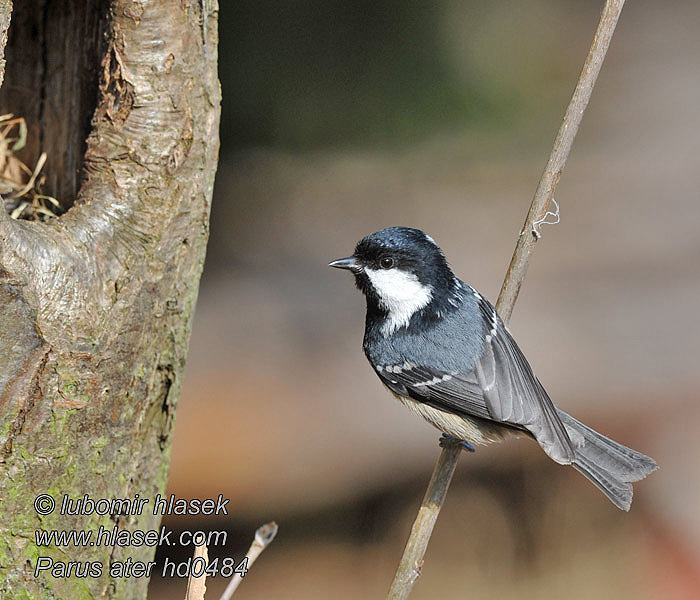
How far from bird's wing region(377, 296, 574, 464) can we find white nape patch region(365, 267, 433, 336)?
0.43 ft

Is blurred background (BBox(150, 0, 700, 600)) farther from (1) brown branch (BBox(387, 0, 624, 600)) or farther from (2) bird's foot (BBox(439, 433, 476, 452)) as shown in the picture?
(1) brown branch (BBox(387, 0, 624, 600))

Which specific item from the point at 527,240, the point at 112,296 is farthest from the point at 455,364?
the point at 112,296

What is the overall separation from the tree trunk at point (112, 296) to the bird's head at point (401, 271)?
1.36 feet

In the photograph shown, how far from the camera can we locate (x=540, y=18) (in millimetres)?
4234

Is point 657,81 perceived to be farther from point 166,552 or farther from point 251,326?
point 166,552

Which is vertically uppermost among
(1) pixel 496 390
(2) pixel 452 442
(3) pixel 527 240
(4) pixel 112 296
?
(3) pixel 527 240

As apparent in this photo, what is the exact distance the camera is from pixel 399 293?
2.03 metres

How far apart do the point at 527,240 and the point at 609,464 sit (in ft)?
2.04

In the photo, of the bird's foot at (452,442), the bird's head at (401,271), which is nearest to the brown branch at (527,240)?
the bird's foot at (452,442)

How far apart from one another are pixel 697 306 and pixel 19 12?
289 centimetres

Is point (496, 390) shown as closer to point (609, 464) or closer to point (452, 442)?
point (452, 442)

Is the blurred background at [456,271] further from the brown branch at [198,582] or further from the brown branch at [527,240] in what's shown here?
the brown branch at [198,582]

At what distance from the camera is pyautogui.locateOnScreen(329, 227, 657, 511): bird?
6.14 ft

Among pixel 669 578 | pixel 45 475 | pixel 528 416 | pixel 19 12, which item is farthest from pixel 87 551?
pixel 669 578
